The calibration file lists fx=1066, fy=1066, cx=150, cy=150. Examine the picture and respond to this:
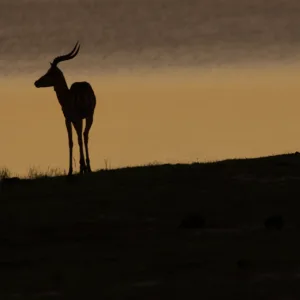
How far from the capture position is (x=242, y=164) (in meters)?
17.8

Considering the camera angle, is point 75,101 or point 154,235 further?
point 75,101

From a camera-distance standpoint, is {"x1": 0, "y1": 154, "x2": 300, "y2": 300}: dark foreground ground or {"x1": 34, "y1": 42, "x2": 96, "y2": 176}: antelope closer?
{"x1": 0, "y1": 154, "x2": 300, "y2": 300}: dark foreground ground

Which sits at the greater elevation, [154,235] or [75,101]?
[75,101]

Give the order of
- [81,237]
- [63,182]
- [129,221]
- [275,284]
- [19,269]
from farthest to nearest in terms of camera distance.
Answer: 1. [63,182]
2. [129,221]
3. [81,237]
4. [19,269]
5. [275,284]

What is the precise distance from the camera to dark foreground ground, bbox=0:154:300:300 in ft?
30.8

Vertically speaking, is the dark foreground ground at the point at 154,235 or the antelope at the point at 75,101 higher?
the antelope at the point at 75,101

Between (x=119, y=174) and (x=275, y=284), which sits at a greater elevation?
(x=119, y=174)

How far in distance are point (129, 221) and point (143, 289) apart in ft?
12.1

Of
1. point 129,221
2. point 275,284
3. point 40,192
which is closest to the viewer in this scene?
point 275,284

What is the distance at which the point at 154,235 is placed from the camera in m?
12.0

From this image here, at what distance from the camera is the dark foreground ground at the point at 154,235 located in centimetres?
940

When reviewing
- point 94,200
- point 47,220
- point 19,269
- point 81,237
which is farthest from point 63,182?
point 19,269

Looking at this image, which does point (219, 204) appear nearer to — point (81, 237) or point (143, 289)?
point (81, 237)

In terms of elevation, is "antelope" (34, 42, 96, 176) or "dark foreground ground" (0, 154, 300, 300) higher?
"antelope" (34, 42, 96, 176)
